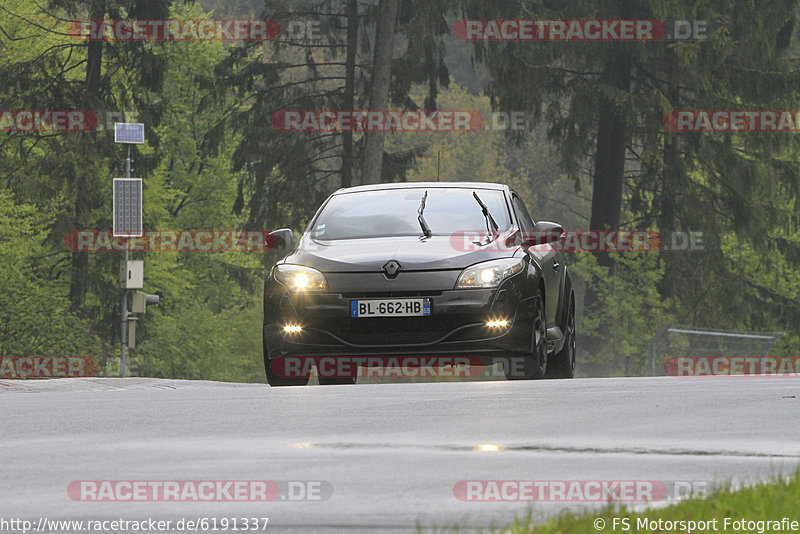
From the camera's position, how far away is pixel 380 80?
40.9 metres

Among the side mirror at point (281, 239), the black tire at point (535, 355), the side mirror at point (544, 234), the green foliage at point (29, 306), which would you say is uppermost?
the side mirror at point (544, 234)

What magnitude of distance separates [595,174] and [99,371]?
44.2 ft

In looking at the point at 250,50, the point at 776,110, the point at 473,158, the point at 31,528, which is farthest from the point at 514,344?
the point at 473,158

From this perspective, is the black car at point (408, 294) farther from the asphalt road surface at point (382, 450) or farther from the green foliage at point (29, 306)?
the green foliage at point (29, 306)

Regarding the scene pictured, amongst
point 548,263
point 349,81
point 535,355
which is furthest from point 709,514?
point 349,81

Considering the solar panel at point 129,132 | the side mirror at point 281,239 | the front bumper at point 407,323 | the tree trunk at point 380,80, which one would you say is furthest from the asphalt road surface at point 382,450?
the tree trunk at point 380,80

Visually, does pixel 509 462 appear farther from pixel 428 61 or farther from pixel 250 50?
pixel 250 50

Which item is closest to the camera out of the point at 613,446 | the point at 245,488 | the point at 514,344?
the point at 245,488

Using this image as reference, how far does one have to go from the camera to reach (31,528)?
603cm

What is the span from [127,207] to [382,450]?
28.5 meters

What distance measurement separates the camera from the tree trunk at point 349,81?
145 feet

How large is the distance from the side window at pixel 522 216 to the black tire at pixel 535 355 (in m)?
0.83

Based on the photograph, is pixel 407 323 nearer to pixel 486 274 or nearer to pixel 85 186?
pixel 486 274

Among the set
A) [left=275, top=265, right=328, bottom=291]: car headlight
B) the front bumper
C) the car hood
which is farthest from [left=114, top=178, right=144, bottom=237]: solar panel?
the front bumper
